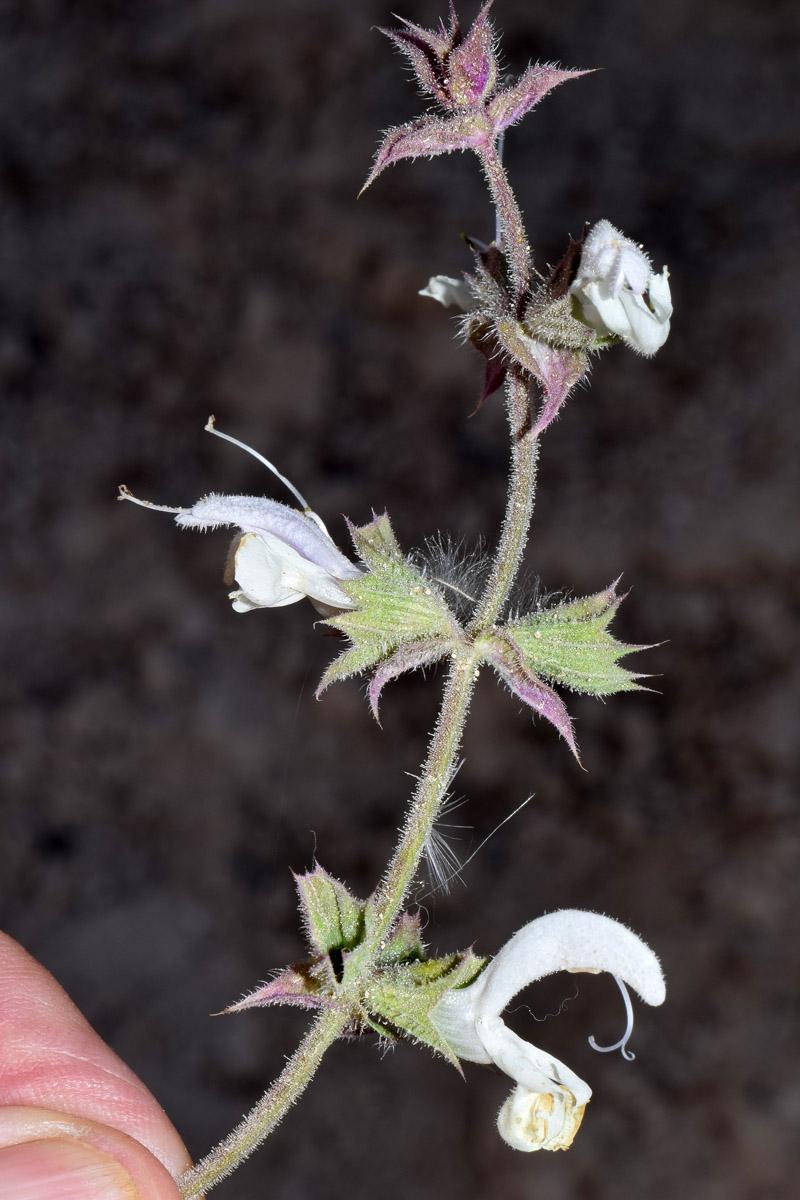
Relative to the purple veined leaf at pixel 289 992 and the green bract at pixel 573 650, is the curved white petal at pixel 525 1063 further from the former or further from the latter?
the green bract at pixel 573 650

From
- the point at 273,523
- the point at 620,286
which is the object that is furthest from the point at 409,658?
the point at 620,286

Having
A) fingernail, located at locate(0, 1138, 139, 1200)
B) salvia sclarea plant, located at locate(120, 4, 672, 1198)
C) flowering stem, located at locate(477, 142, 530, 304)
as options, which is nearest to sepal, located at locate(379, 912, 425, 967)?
salvia sclarea plant, located at locate(120, 4, 672, 1198)

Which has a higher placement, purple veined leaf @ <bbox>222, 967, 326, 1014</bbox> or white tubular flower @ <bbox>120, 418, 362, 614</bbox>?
white tubular flower @ <bbox>120, 418, 362, 614</bbox>

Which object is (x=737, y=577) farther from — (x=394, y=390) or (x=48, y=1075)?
(x=48, y=1075)

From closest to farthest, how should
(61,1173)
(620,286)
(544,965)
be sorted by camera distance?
(620,286), (544,965), (61,1173)

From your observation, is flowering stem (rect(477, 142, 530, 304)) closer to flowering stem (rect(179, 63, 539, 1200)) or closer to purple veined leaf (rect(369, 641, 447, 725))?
flowering stem (rect(179, 63, 539, 1200))

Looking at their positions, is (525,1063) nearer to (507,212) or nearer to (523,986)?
(523,986)

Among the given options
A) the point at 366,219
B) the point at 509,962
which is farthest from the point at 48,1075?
the point at 366,219

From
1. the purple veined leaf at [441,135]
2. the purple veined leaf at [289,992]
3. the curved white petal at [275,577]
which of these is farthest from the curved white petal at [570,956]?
the purple veined leaf at [441,135]
